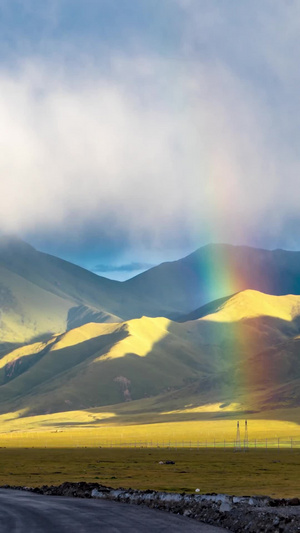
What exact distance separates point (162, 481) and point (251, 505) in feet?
124

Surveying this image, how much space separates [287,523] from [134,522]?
8.67 meters

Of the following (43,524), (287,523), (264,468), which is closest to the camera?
(287,523)

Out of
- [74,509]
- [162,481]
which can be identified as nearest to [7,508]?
[74,509]

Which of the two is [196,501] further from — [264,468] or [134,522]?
[264,468]

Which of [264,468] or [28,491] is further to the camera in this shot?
[264,468]

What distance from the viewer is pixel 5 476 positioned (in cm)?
9069

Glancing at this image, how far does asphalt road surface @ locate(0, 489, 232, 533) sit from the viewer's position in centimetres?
3534

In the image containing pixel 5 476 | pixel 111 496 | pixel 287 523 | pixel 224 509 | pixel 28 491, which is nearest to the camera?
pixel 287 523

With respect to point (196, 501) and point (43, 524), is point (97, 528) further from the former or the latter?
point (196, 501)

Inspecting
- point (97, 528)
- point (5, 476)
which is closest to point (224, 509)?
point (97, 528)

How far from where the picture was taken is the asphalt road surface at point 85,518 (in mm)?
35344

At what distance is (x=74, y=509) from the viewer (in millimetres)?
44875

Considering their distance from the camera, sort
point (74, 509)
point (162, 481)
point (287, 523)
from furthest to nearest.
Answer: point (162, 481), point (74, 509), point (287, 523)

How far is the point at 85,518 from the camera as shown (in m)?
39.8
